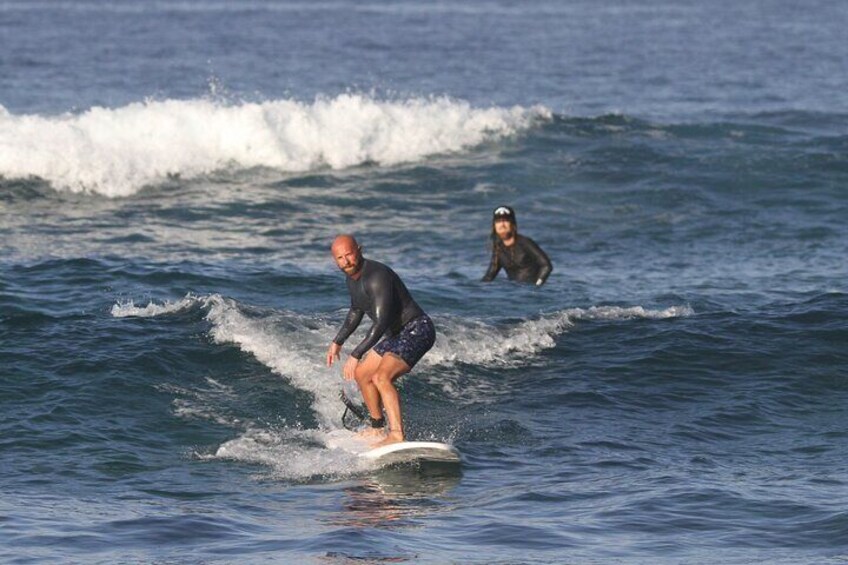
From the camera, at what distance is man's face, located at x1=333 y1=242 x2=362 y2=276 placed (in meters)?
13.0

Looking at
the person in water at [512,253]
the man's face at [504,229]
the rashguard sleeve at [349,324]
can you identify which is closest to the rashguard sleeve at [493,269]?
the person in water at [512,253]

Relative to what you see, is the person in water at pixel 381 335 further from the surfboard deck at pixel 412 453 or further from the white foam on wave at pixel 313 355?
the white foam on wave at pixel 313 355

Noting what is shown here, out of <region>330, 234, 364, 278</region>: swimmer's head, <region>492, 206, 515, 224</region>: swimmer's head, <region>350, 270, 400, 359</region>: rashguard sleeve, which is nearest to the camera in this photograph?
<region>330, 234, 364, 278</region>: swimmer's head

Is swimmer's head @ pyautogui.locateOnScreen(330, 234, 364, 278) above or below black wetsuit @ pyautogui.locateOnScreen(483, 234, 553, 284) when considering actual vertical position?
above

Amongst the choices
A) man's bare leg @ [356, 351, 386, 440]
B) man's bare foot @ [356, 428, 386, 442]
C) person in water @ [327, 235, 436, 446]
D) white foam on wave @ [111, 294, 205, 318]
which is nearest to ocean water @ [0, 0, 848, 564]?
white foam on wave @ [111, 294, 205, 318]

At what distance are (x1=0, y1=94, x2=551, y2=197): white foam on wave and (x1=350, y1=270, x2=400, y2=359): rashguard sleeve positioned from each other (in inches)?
551

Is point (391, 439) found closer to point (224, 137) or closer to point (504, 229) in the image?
point (504, 229)

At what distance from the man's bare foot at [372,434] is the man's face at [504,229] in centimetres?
469

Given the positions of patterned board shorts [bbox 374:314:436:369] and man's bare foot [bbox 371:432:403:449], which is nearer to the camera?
man's bare foot [bbox 371:432:403:449]

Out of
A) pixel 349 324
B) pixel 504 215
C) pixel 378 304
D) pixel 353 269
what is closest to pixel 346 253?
pixel 353 269

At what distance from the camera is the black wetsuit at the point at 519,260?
17891mm

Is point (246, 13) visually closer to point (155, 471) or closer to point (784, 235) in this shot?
point (784, 235)

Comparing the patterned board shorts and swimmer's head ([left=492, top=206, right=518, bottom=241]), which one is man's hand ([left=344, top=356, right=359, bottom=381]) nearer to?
the patterned board shorts

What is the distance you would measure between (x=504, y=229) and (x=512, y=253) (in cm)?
35
